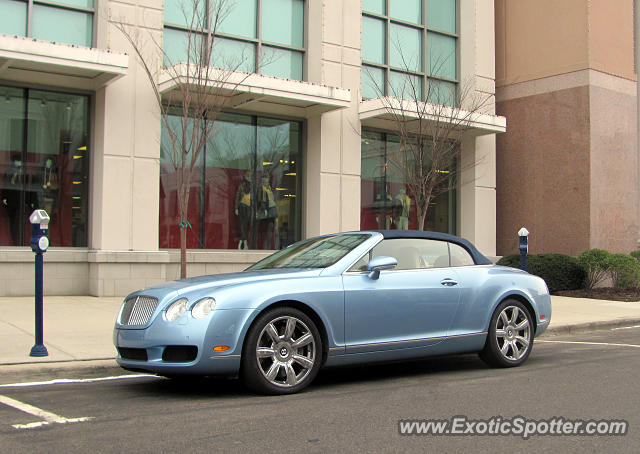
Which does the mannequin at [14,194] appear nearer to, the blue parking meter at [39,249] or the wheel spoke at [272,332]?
the blue parking meter at [39,249]

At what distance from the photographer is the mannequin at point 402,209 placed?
786 inches

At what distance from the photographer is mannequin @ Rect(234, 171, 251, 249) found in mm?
17359

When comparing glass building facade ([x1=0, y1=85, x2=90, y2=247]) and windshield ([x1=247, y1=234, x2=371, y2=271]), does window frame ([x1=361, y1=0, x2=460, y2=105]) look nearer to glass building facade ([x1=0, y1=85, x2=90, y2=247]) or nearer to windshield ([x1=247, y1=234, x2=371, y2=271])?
glass building facade ([x1=0, y1=85, x2=90, y2=247])

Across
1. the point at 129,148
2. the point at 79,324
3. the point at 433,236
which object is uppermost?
the point at 129,148

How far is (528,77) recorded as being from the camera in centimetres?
2169

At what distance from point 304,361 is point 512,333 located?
274 cm

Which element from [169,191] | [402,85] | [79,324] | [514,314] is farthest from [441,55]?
[514,314]

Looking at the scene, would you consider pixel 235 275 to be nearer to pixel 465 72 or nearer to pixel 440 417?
pixel 440 417

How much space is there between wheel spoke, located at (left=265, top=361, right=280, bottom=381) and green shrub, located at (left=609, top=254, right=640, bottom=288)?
47.1ft

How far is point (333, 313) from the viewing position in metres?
6.33

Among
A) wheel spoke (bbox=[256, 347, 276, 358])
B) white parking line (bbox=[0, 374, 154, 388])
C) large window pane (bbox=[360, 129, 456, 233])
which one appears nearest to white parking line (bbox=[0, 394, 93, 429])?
white parking line (bbox=[0, 374, 154, 388])

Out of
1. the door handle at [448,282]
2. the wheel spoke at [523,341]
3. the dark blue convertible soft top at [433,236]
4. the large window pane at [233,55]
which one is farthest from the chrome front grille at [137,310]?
the large window pane at [233,55]

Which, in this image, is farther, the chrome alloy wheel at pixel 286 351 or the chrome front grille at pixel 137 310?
the chrome front grille at pixel 137 310

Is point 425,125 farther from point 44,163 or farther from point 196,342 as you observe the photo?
point 196,342
